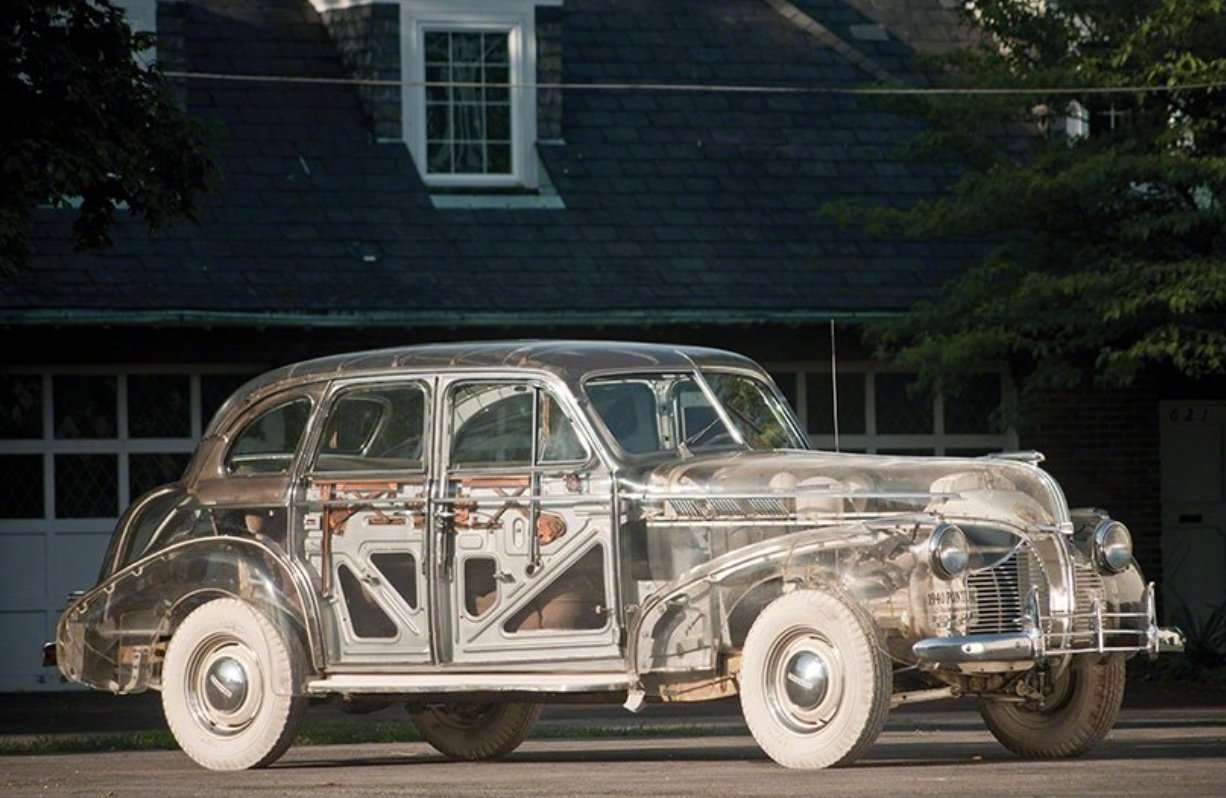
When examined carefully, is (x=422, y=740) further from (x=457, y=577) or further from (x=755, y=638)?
(x=755, y=638)

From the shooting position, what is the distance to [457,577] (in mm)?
11719

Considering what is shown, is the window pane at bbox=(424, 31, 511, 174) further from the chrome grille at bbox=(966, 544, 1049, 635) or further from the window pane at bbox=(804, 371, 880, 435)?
the chrome grille at bbox=(966, 544, 1049, 635)

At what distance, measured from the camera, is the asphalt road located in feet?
33.3

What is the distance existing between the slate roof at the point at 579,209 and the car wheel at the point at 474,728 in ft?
24.0

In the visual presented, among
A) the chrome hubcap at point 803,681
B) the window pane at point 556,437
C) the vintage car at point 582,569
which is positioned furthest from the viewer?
the window pane at point 556,437

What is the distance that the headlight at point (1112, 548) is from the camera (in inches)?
439

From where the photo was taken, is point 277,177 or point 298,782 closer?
point 298,782

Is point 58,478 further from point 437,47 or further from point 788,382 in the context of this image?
point 788,382

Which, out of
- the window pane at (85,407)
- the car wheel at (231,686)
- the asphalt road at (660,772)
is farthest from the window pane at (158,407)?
the car wheel at (231,686)

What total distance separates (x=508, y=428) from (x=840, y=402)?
32.2 feet

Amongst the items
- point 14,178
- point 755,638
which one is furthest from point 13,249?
point 755,638

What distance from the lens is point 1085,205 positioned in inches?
739

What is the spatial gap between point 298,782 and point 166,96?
618 centimetres

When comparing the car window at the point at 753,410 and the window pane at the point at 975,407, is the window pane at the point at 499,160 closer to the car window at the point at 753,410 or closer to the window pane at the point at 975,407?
the window pane at the point at 975,407
